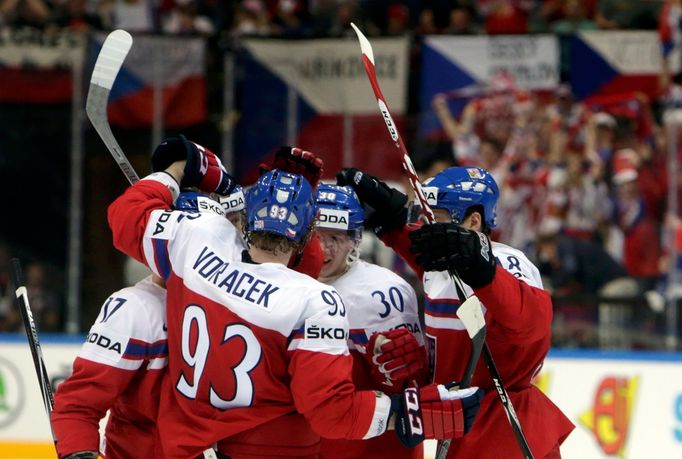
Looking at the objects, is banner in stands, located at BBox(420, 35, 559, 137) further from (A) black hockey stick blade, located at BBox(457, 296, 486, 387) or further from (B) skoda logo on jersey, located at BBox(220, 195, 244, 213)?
(A) black hockey stick blade, located at BBox(457, 296, 486, 387)

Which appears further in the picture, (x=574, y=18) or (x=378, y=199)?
(x=574, y=18)

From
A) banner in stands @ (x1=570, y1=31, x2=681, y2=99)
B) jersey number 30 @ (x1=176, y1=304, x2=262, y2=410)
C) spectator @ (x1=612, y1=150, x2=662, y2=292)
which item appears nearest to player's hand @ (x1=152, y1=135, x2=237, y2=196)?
jersey number 30 @ (x1=176, y1=304, x2=262, y2=410)

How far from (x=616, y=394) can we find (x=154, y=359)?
9.66 ft

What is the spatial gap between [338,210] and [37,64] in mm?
3793

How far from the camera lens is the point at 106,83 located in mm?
3275

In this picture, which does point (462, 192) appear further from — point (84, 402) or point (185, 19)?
point (185, 19)

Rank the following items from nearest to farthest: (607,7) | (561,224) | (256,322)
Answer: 1. (256,322)
2. (561,224)
3. (607,7)

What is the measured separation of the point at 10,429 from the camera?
5.36 metres

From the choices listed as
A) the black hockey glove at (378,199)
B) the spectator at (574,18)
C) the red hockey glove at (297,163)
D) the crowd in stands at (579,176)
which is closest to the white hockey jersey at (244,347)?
the red hockey glove at (297,163)

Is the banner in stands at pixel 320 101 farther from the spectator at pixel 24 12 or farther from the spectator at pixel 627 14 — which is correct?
the spectator at pixel 627 14

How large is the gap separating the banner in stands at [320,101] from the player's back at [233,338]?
3871 millimetres

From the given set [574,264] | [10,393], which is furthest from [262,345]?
[574,264]

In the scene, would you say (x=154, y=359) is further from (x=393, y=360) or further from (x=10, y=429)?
(x=10, y=429)

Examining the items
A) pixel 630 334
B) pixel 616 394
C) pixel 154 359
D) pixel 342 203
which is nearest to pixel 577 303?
Answer: pixel 630 334
